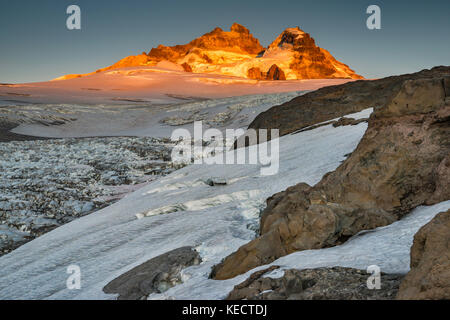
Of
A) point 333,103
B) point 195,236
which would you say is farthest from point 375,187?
point 333,103

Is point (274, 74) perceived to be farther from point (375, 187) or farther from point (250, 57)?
point (375, 187)

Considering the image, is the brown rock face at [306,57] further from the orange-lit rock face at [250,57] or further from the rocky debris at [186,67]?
the rocky debris at [186,67]

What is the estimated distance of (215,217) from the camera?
6879mm

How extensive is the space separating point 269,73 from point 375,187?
470ft

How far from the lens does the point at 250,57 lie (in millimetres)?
171250

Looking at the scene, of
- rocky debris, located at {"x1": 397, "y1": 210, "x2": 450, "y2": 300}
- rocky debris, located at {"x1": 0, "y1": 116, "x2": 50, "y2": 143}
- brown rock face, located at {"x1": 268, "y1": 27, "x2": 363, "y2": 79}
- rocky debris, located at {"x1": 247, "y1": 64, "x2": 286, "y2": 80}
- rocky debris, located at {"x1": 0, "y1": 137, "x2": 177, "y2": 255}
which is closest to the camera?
rocky debris, located at {"x1": 397, "y1": 210, "x2": 450, "y2": 300}

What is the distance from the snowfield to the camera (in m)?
3.93

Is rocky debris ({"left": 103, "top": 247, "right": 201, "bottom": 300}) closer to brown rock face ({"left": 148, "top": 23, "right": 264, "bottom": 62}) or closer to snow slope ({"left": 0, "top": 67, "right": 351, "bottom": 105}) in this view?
snow slope ({"left": 0, "top": 67, "right": 351, "bottom": 105})

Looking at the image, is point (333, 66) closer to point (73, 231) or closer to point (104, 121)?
point (104, 121)

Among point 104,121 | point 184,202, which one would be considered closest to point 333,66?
point 104,121

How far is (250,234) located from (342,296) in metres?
2.82

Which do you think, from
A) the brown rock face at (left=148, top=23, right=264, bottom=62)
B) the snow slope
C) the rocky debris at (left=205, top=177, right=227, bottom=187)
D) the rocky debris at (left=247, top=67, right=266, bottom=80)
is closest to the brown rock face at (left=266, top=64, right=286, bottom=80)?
the rocky debris at (left=247, top=67, right=266, bottom=80)

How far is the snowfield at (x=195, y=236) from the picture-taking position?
12.9 ft

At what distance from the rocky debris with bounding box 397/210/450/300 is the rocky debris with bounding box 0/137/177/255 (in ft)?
29.3
